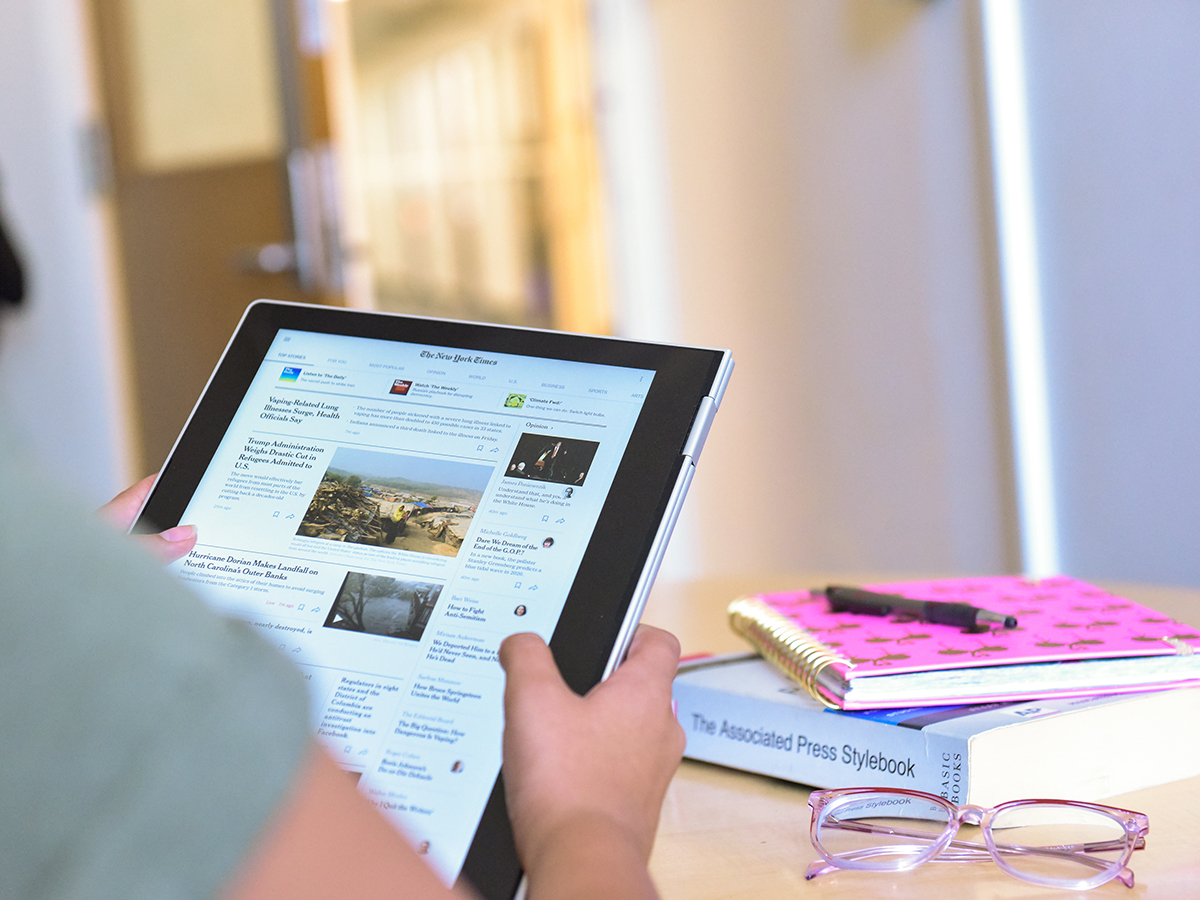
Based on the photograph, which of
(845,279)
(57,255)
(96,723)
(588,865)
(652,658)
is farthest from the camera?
(57,255)

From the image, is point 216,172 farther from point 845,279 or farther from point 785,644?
point 785,644

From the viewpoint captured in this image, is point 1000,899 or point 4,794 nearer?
point 4,794

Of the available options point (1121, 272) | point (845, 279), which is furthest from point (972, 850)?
point (845, 279)

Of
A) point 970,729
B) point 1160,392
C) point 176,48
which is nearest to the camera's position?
point 970,729

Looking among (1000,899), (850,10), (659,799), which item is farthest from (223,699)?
(850,10)

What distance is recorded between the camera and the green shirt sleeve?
9.0 inches

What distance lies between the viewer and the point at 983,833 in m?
0.53

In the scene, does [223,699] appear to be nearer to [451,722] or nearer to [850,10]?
[451,722]

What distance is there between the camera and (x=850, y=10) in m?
1.96

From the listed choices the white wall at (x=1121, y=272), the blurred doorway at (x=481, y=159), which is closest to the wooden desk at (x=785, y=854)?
the white wall at (x=1121, y=272)

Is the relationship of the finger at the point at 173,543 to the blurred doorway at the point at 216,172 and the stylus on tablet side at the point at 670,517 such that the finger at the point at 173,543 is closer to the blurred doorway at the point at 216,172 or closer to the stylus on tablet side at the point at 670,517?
the stylus on tablet side at the point at 670,517

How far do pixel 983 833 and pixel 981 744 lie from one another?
0.04 metres

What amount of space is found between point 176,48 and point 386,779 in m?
2.62

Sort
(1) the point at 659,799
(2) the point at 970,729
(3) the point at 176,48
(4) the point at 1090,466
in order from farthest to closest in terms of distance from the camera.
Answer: (3) the point at 176,48 → (4) the point at 1090,466 → (2) the point at 970,729 → (1) the point at 659,799
